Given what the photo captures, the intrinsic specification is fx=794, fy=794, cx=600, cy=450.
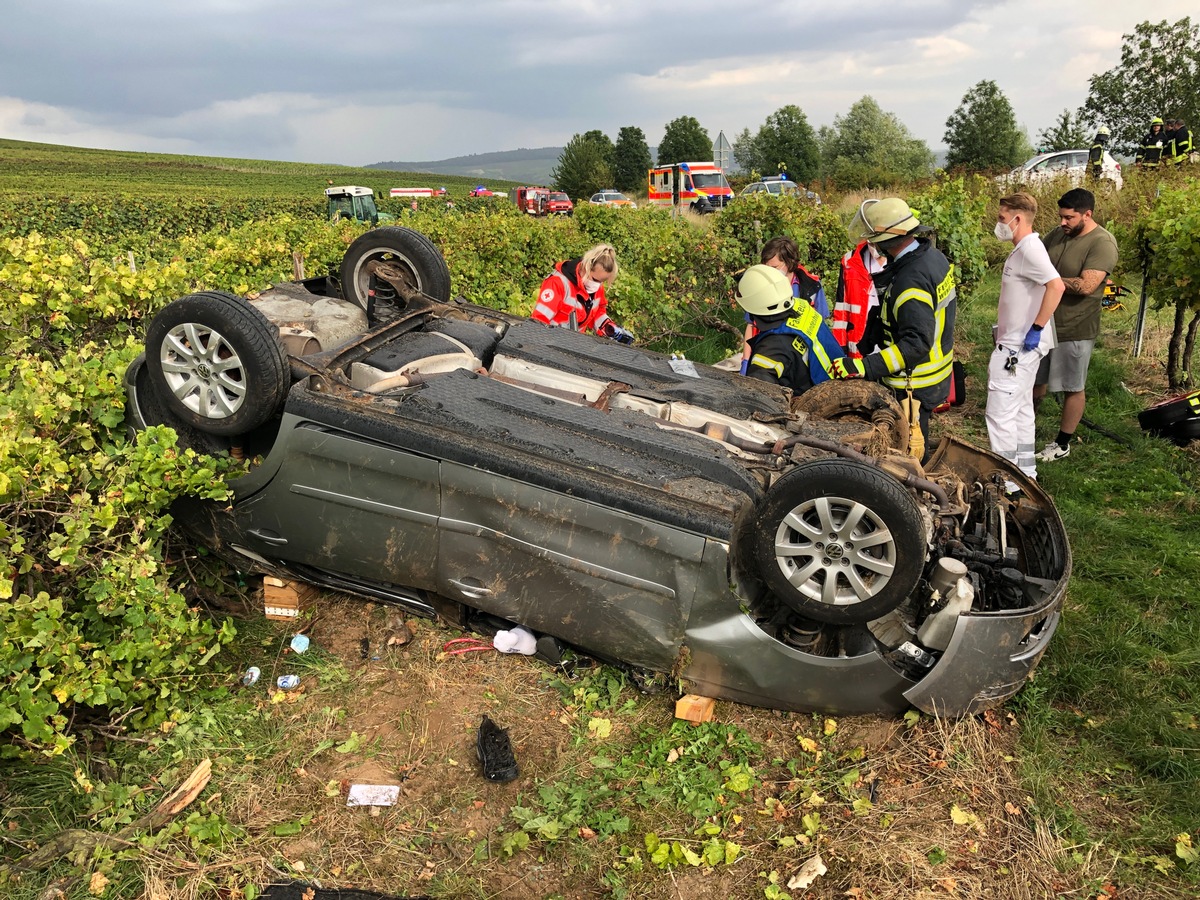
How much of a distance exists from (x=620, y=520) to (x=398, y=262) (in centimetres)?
260

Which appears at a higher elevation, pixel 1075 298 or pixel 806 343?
pixel 1075 298

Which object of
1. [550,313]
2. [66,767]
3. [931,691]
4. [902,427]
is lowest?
[66,767]

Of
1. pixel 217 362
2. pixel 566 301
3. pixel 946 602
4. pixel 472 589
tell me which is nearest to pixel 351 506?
pixel 472 589

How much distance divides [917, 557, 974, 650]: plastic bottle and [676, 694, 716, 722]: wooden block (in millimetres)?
897

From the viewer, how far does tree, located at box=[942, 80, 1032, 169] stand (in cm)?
3603

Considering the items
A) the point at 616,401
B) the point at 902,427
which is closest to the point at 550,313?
the point at 616,401

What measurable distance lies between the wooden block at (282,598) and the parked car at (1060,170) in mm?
14705

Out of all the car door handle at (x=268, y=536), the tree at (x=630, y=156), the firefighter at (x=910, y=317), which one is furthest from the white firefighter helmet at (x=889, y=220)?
the tree at (x=630, y=156)

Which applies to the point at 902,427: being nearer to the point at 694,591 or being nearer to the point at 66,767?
the point at 694,591

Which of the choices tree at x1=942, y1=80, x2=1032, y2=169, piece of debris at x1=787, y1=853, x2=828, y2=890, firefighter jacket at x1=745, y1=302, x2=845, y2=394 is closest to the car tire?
firefighter jacket at x1=745, y1=302, x2=845, y2=394

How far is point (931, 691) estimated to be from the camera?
10.0 feet

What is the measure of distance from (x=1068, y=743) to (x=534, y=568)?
2336 mm

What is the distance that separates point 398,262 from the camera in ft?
15.8

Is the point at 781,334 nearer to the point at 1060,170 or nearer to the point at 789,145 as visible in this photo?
the point at 1060,170
